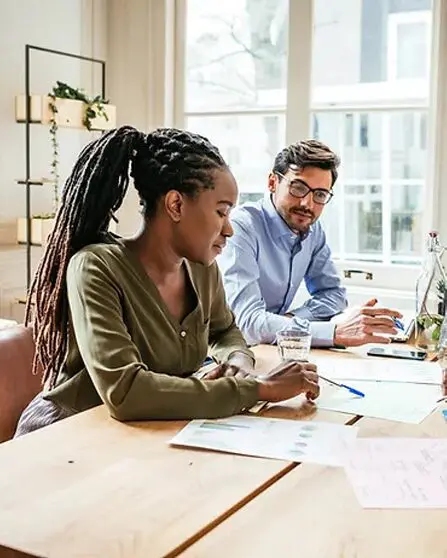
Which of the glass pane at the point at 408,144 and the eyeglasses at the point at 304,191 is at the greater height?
the glass pane at the point at 408,144

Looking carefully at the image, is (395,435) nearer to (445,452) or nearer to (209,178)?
(445,452)

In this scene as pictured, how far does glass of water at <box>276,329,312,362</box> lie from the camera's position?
1792 millimetres

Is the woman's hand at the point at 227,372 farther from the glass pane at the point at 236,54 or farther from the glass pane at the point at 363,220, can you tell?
the glass pane at the point at 236,54

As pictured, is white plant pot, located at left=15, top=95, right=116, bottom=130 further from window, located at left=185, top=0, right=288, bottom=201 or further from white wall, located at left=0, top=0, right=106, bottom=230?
window, located at left=185, top=0, right=288, bottom=201

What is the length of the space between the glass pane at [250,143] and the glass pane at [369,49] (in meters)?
0.27

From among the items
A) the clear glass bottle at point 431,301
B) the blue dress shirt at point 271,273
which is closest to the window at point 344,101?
the blue dress shirt at point 271,273

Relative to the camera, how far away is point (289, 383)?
1.49m

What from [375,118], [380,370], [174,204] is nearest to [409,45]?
[375,118]

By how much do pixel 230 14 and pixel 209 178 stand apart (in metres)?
2.43

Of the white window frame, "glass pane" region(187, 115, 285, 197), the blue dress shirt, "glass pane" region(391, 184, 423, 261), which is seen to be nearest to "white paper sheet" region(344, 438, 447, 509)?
the blue dress shirt

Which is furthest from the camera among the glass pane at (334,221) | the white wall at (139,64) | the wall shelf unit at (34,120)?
the white wall at (139,64)

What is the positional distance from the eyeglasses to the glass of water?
72 centimetres

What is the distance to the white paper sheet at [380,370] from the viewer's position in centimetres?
175

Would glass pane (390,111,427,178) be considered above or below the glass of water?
above
